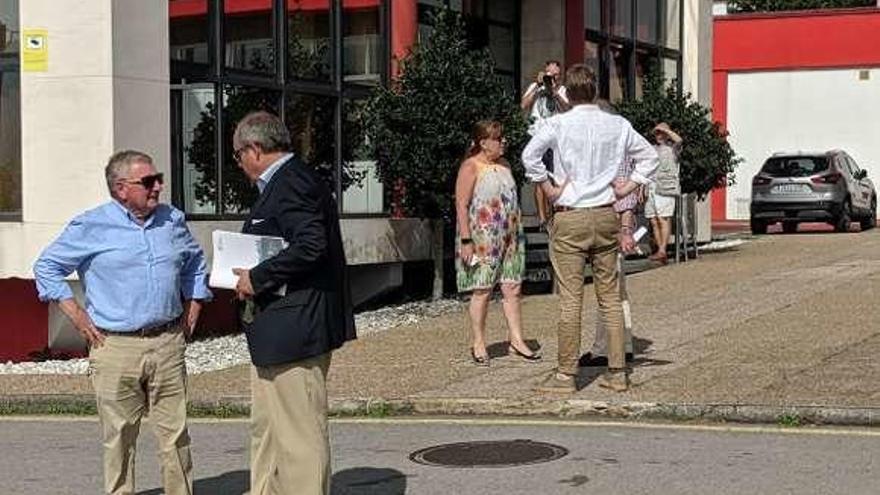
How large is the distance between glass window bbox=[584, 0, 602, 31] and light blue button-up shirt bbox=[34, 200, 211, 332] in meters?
15.1

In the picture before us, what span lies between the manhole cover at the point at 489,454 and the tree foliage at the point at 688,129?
1153 cm

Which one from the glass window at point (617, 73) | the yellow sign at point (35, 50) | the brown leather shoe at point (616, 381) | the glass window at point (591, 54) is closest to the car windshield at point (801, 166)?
the glass window at point (617, 73)

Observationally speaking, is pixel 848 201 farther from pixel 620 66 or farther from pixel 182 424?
pixel 182 424

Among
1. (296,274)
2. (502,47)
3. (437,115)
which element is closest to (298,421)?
(296,274)

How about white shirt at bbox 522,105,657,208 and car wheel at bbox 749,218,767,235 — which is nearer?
white shirt at bbox 522,105,657,208

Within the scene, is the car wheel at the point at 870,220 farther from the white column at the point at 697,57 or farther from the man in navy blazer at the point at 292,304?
the man in navy blazer at the point at 292,304

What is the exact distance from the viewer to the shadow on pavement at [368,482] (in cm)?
711

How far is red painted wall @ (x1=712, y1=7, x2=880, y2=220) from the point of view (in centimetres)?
3403

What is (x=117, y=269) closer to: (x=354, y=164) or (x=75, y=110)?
(x=75, y=110)

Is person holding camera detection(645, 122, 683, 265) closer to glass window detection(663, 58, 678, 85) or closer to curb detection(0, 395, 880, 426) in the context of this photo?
glass window detection(663, 58, 678, 85)

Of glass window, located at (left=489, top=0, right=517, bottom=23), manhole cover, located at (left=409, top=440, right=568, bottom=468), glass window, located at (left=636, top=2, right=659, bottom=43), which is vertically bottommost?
manhole cover, located at (left=409, top=440, right=568, bottom=468)

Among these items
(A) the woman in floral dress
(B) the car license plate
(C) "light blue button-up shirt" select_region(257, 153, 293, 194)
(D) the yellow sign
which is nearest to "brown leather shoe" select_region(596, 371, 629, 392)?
(A) the woman in floral dress

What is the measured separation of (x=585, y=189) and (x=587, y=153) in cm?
25

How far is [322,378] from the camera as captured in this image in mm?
5801
